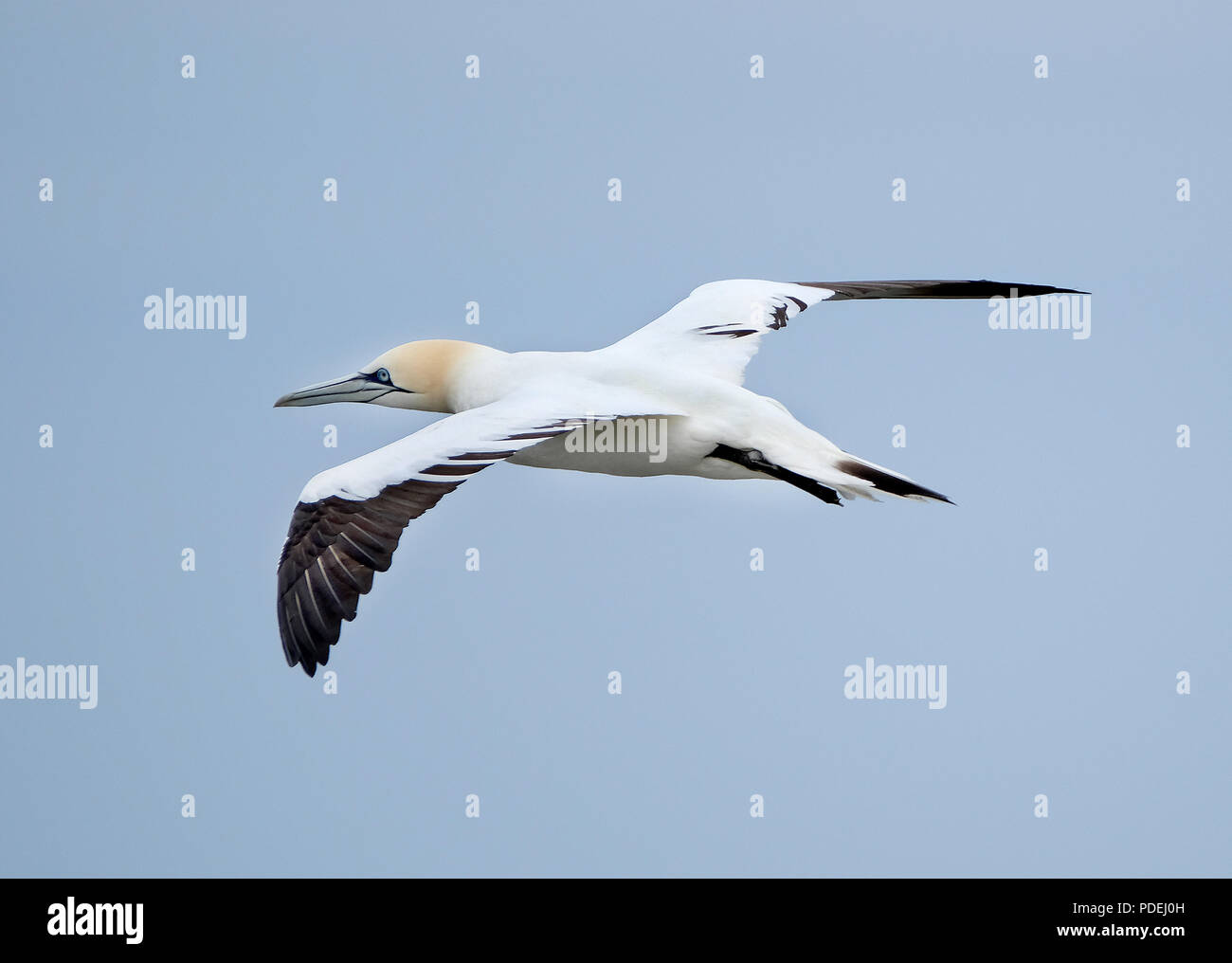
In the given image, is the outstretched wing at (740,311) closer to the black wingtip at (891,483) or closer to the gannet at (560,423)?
the gannet at (560,423)

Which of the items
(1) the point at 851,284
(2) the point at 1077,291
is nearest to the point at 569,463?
(1) the point at 851,284

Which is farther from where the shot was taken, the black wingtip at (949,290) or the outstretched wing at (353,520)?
the black wingtip at (949,290)

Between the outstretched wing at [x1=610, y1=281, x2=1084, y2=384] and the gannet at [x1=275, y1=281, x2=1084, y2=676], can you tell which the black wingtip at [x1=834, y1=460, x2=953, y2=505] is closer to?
the gannet at [x1=275, y1=281, x2=1084, y2=676]

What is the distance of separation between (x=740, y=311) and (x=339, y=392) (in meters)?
2.68

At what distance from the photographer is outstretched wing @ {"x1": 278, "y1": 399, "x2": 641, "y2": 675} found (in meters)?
10.4

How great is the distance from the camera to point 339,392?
12.8 meters

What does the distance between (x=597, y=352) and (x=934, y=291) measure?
255 cm

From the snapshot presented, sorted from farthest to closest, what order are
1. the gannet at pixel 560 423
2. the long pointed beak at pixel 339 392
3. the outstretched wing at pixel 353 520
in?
1. the long pointed beak at pixel 339 392
2. the gannet at pixel 560 423
3. the outstretched wing at pixel 353 520

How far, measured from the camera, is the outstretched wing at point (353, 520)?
34.2 feet

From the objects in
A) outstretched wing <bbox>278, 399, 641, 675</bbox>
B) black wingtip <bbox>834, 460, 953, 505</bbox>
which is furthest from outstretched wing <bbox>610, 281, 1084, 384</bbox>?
outstretched wing <bbox>278, 399, 641, 675</bbox>

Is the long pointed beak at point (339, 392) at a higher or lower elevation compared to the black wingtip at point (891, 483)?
higher

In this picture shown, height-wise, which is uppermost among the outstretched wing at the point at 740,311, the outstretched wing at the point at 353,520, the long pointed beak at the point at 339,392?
the outstretched wing at the point at 740,311

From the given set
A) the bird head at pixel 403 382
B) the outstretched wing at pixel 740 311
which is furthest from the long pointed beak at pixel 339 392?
the outstretched wing at pixel 740 311

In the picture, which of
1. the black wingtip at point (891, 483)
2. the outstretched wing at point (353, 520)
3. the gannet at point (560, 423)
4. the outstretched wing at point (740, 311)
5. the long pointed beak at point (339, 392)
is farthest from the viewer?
the long pointed beak at point (339, 392)
